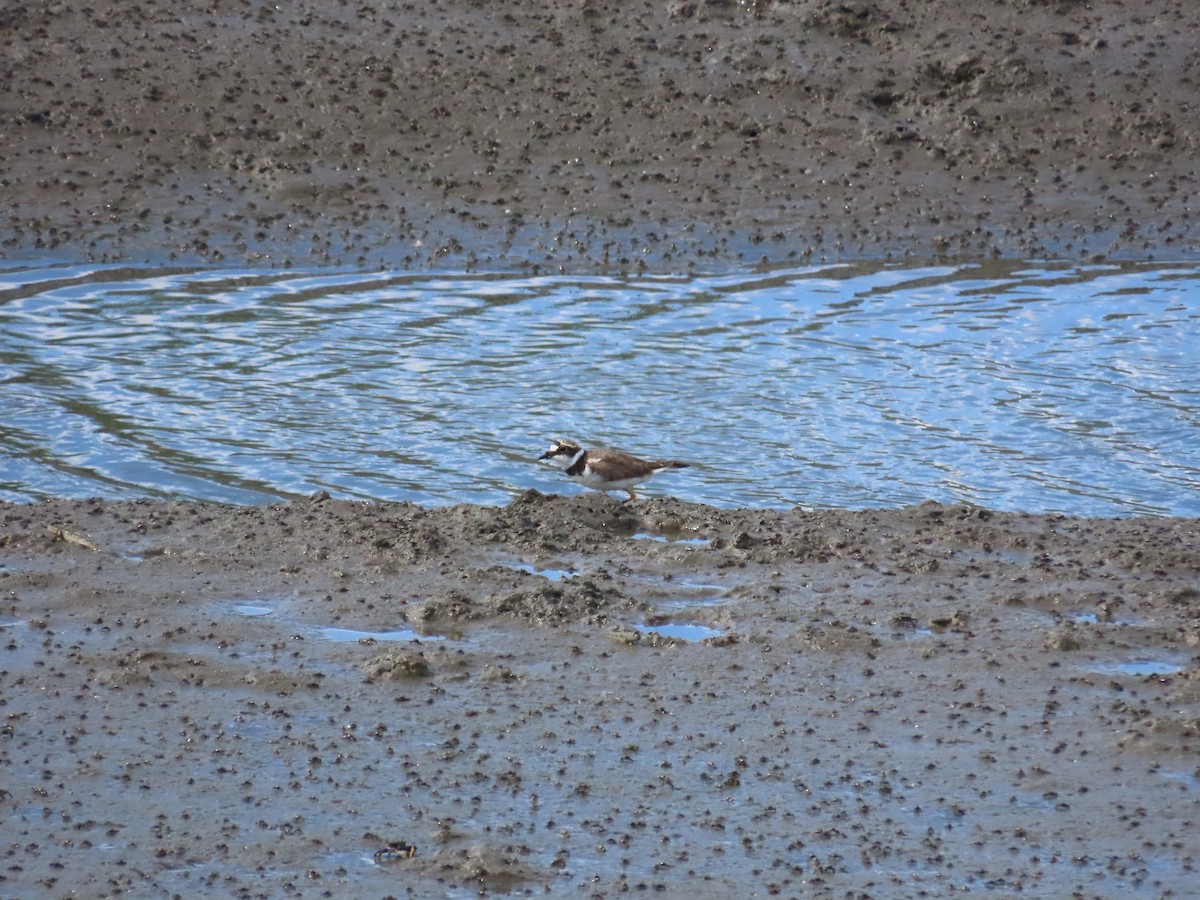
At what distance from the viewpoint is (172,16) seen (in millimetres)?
18984

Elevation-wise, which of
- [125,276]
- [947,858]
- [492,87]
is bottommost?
[947,858]

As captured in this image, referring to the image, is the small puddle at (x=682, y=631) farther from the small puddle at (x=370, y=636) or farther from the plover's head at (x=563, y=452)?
the plover's head at (x=563, y=452)

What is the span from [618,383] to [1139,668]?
6.15m

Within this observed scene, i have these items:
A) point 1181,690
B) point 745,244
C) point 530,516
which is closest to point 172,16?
Result: point 745,244

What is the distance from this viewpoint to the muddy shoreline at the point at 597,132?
16.4 metres

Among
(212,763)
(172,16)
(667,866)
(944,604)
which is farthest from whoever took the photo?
(172,16)

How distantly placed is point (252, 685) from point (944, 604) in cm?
338

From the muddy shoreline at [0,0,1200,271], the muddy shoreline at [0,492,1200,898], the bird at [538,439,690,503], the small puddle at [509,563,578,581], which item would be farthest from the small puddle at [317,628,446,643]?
the muddy shoreline at [0,0,1200,271]

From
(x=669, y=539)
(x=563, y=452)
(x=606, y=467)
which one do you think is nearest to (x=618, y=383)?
(x=563, y=452)

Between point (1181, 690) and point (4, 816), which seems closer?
point (4, 816)

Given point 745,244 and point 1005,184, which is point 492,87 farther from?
point 1005,184

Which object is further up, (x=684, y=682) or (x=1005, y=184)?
(x=1005, y=184)

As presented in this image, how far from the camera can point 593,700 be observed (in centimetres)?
679

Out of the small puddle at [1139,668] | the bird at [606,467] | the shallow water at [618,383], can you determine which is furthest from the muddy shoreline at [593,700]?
the shallow water at [618,383]
